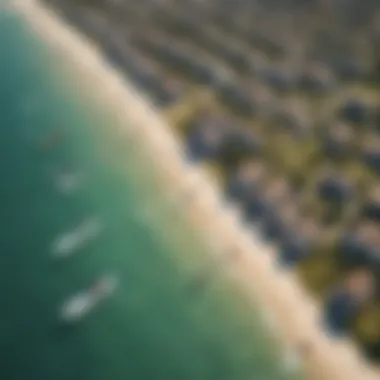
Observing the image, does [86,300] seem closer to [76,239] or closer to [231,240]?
[76,239]

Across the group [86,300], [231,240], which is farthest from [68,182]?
[231,240]

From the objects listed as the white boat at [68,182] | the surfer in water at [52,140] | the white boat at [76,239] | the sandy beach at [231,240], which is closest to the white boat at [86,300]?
the white boat at [76,239]

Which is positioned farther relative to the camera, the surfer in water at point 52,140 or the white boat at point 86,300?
the surfer in water at point 52,140

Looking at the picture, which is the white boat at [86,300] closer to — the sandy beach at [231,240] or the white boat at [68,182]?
the sandy beach at [231,240]

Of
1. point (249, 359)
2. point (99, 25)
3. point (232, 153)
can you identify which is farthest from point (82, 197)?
point (99, 25)

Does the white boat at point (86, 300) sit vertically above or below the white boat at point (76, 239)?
below
